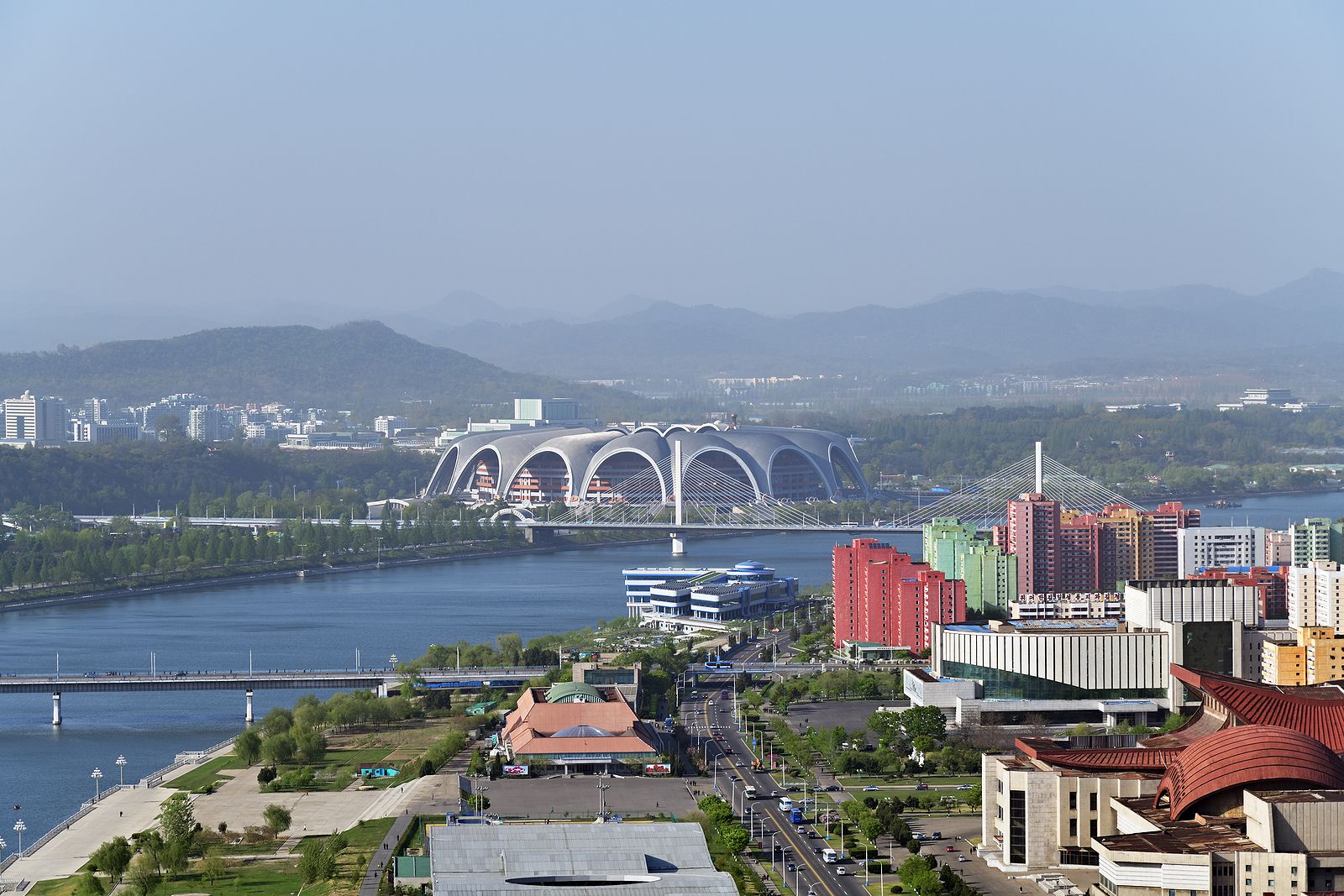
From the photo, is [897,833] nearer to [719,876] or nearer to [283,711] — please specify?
[719,876]

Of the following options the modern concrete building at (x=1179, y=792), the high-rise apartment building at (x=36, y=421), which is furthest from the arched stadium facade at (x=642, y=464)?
the modern concrete building at (x=1179, y=792)

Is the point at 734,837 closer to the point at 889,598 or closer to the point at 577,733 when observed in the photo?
the point at 577,733

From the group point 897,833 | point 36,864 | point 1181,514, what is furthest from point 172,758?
point 1181,514

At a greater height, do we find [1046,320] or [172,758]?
[1046,320]

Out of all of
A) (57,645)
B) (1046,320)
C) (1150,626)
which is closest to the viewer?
(1150,626)

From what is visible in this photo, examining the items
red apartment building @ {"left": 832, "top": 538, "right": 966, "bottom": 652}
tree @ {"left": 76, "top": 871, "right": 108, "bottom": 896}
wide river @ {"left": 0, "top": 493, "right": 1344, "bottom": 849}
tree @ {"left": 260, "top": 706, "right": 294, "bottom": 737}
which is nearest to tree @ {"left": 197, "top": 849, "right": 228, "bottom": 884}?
tree @ {"left": 76, "top": 871, "right": 108, "bottom": 896}

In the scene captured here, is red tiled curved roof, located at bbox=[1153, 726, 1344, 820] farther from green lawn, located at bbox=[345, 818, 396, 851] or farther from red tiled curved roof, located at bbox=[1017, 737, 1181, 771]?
green lawn, located at bbox=[345, 818, 396, 851]
